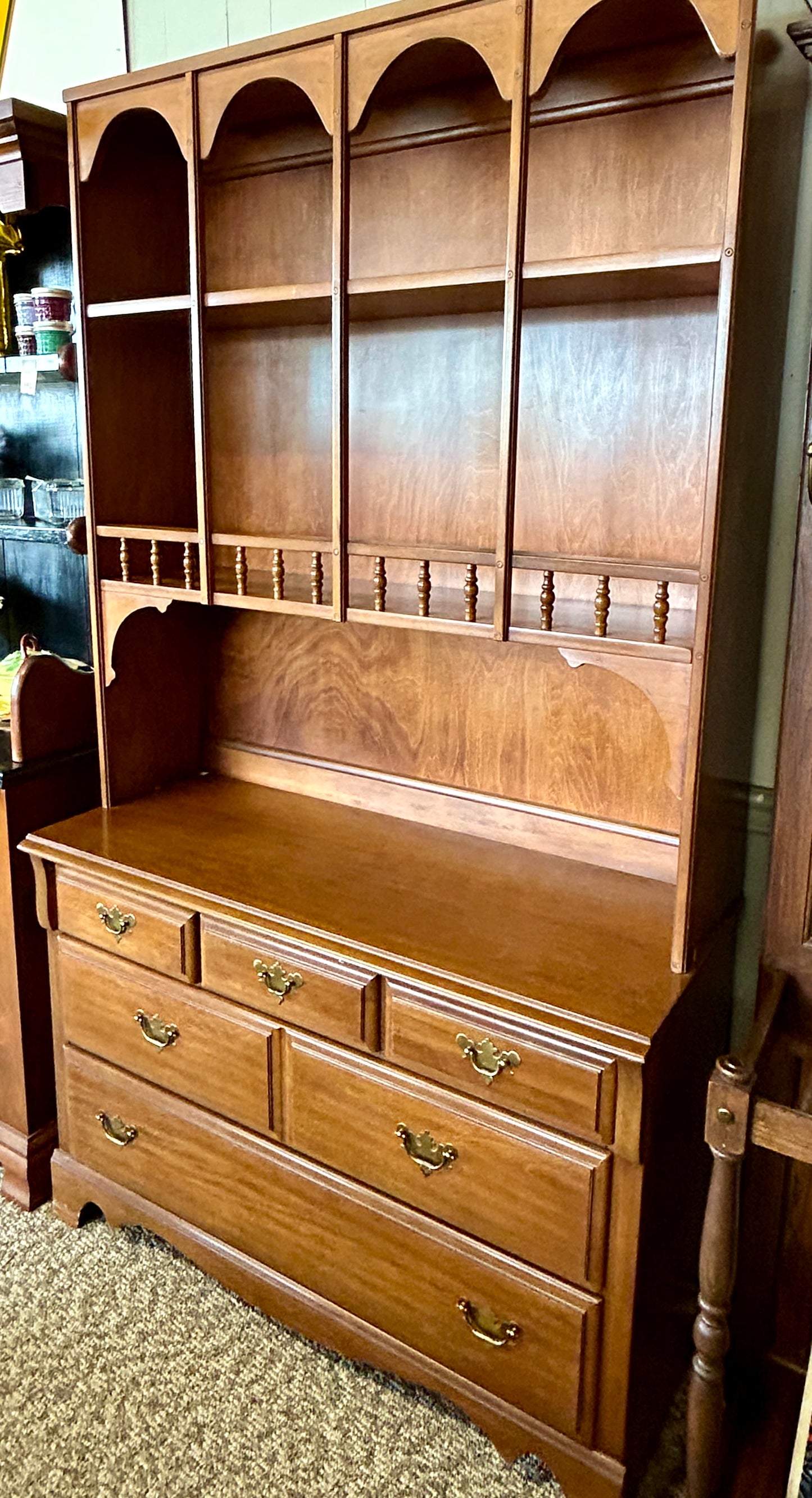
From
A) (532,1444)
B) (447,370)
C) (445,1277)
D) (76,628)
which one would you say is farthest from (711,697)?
(76,628)

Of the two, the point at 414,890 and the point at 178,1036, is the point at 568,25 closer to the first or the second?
the point at 414,890

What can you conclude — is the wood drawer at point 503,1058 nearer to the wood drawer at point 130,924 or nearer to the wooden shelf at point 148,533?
the wood drawer at point 130,924

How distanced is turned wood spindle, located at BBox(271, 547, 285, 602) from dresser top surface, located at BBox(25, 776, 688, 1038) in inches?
17.8

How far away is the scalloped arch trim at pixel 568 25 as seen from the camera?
1.27 meters

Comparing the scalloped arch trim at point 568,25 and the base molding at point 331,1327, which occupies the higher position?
the scalloped arch trim at point 568,25

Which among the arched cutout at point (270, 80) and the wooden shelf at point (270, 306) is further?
the wooden shelf at point (270, 306)

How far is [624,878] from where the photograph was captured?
180cm

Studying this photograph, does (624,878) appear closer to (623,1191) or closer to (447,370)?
(623,1191)

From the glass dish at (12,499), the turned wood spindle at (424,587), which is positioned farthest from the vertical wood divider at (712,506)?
the glass dish at (12,499)

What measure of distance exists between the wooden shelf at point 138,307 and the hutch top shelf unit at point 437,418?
1cm

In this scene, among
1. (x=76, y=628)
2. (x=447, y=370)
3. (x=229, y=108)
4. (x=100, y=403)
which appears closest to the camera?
(x=229, y=108)

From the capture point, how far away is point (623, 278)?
1.50 meters

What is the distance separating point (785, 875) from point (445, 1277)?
31.1 inches

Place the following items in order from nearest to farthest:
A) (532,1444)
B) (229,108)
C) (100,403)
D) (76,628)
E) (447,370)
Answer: (532,1444) → (229,108) → (447,370) → (100,403) → (76,628)
